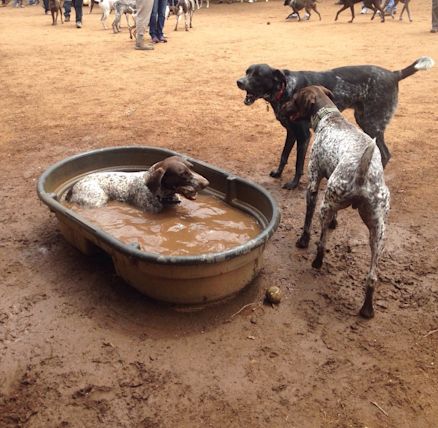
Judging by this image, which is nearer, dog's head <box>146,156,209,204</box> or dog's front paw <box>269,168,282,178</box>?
dog's head <box>146,156,209,204</box>

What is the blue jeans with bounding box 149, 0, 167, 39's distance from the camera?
1301cm

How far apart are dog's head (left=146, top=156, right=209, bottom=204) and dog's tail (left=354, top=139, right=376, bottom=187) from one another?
1.38 m

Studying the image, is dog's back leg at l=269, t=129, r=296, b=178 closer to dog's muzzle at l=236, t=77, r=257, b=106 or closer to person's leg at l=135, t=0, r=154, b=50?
dog's muzzle at l=236, t=77, r=257, b=106

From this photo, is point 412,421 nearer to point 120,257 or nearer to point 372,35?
point 120,257

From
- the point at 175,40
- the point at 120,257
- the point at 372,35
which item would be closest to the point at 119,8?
the point at 175,40

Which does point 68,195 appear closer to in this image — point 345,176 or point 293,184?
point 293,184

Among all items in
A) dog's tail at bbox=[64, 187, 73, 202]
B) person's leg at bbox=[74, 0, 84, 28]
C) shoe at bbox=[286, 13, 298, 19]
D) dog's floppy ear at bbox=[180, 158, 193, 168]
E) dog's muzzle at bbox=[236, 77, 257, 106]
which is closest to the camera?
dog's floppy ear at bbox=[180, 158, 193, 168]

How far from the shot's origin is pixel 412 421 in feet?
8.75

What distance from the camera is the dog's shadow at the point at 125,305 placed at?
3.35 metres

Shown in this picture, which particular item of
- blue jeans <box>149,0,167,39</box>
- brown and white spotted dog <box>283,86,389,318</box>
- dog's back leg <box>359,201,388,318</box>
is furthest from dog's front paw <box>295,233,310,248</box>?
blue jeans <box>149,0,167,39</box>

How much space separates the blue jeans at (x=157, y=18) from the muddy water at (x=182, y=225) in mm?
10027

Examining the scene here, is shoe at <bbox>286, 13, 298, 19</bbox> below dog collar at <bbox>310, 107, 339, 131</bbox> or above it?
above

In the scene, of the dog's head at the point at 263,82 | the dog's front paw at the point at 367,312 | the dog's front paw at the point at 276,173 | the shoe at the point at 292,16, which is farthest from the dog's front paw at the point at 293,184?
the shoe at the point at 292,16

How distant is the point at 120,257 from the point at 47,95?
20.2 ft
